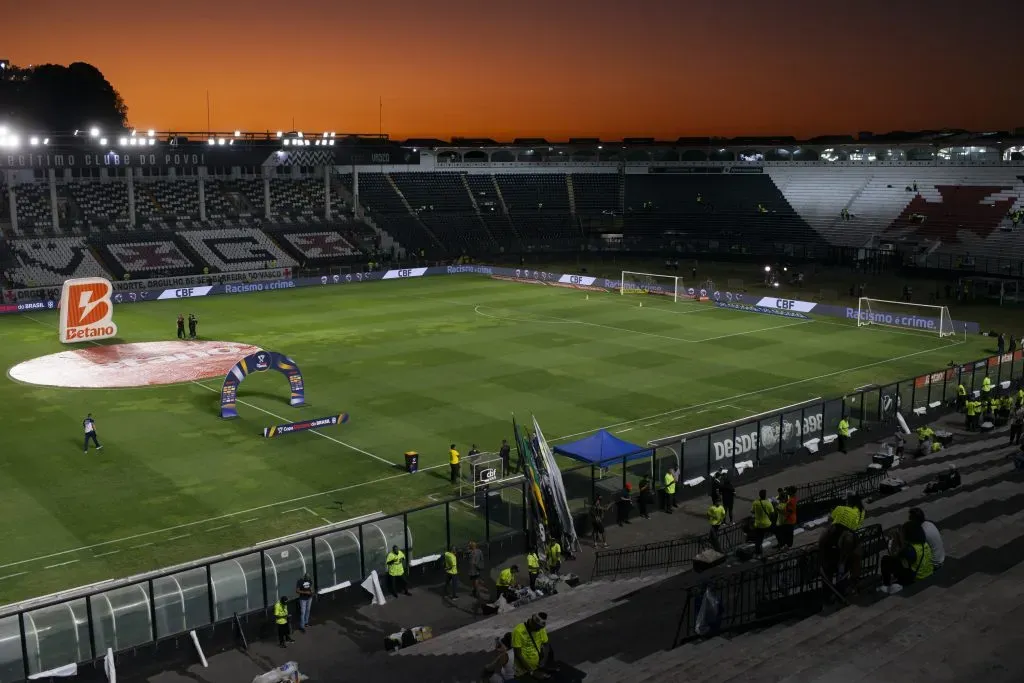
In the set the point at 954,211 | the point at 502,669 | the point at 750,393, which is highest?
the point at 954,211

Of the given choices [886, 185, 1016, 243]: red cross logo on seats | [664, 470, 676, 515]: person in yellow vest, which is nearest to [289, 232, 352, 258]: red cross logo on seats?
[886, 185, 1016, 243]: red cross logo on seats

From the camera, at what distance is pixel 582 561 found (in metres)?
23.1

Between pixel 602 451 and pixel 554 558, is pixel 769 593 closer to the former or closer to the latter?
pixel 554 558

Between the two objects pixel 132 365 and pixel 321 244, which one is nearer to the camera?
pixel 132 365

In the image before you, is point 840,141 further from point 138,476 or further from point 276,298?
point 138,476

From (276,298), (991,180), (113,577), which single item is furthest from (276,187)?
(113,577)

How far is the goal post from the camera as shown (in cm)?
5416

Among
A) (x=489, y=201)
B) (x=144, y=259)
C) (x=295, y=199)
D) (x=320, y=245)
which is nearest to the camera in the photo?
(x=144, y=259)

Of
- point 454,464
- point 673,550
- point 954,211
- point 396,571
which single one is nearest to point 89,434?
point 454,464

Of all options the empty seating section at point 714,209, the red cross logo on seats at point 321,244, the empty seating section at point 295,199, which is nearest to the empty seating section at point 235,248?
the red cross logo on seats at point 321,244

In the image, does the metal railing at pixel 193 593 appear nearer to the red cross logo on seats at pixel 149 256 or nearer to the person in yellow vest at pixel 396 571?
A: the person in yellow vest at pixel 396 571

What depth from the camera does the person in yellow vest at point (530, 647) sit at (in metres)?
14.1

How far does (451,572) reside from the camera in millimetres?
21078

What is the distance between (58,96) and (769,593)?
132m
